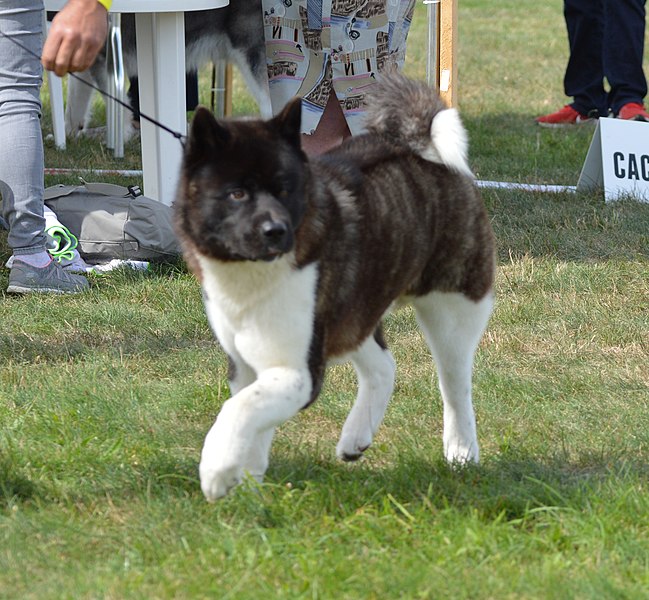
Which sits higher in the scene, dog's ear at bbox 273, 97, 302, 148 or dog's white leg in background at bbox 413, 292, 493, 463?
dog's ear at bbox 273, 97, 302, 148

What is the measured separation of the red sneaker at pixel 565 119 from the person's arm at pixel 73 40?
6.39 metres

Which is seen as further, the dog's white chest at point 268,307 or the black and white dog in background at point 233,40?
the black and white dog in background at point 233,40

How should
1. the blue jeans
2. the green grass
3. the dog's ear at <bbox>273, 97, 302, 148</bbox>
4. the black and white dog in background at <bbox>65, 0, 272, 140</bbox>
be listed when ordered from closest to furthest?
1. the green grass
2. the dog's ear at <bbox>273, 97, 302, 148</bbox>
3. the blue jeans
4. the black and white dog in background at <bbox>65, 0, 272, 140</bbox>

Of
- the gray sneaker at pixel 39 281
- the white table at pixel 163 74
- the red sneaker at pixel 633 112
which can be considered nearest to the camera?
the gray sneaker at pixel 39 281

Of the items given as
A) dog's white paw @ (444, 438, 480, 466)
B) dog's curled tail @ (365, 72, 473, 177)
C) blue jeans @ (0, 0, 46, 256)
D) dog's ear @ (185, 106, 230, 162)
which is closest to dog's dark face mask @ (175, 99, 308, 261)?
dog's ear @ (185, 106, 230, 162)

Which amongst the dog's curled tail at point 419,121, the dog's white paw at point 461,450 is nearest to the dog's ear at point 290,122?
the dog's curled tail at point 419,121

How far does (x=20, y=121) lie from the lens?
4555mm

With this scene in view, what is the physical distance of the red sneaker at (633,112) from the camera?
25.6ft

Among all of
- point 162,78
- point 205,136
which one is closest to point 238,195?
point 205,136

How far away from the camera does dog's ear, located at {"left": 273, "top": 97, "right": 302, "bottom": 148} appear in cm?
262

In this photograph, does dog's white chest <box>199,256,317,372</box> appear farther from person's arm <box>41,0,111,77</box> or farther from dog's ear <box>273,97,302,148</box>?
person's arm <box>41,0,111,77</box>

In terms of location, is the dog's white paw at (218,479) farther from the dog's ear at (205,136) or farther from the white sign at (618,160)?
the white sign at (618,160)

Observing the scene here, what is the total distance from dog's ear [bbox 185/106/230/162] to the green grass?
0.84 metres

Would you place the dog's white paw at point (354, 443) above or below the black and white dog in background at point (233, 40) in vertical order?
below
